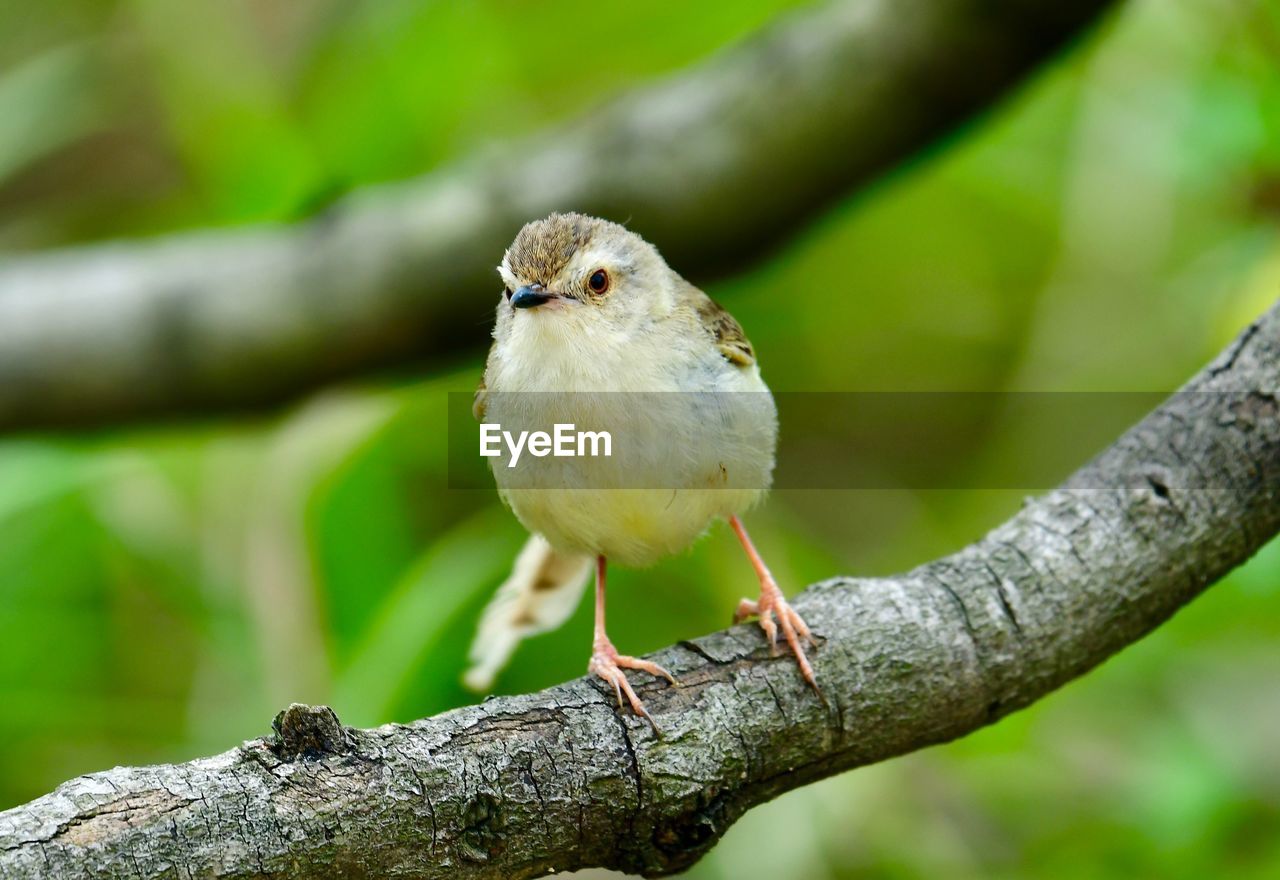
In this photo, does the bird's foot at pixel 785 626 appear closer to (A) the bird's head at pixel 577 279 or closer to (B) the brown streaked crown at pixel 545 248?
(A) the bird's head at pixel 577 279

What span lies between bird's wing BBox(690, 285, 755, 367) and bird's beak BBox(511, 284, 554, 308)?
17.9 inches

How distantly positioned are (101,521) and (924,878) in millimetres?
3365

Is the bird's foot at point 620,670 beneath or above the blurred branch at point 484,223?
beneath

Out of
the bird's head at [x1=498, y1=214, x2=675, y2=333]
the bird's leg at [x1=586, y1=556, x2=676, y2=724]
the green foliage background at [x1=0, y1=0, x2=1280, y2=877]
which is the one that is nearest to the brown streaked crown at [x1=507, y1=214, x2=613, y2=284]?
the bird's head at [x1=498, y1=214, x2=675, y2=333]

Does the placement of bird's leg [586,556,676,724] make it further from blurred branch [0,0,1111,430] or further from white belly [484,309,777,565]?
blurred branch [0,0,1111,430]

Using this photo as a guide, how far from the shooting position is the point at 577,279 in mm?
2869

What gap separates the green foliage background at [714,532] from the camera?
13.4 feet

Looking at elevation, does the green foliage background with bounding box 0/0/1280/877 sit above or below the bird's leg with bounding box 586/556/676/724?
above

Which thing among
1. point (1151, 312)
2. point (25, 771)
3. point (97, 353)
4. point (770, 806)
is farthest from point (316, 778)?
point (1151, 312)

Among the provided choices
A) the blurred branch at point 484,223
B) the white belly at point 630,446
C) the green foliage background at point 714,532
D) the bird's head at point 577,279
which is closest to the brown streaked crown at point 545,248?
the bird's head at point 577,279

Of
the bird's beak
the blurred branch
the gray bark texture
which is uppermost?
the blurred branch

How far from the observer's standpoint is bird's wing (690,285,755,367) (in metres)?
3.09

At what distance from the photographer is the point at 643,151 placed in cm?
421

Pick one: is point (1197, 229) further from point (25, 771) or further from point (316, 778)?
point (25, 771)
